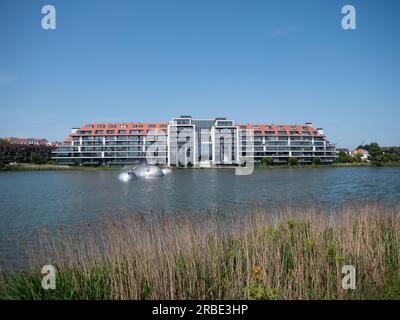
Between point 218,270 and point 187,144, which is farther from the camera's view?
point 187,144

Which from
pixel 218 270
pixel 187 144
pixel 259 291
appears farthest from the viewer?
pixel 187 144

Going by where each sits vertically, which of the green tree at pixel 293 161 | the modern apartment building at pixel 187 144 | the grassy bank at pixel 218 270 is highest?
the modern apartment building at pixel 187 144

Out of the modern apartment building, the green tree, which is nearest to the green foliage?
the modern apartment building

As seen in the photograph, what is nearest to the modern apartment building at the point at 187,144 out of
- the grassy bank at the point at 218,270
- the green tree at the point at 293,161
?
the green tree at the point at 293,161

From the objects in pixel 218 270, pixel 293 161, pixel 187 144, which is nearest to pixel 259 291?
pixel 218 270

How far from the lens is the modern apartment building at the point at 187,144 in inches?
4469

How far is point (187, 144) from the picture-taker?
11450cm

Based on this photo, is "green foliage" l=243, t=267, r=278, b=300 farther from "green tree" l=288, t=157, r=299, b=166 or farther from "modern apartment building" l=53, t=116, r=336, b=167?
"green tree" l=288, t=157, r=299, b=166

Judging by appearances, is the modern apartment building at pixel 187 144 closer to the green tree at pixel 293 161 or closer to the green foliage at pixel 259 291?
the green tree at pixel 293 161

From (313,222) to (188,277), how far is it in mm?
4864

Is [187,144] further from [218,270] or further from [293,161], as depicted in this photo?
[218,270]

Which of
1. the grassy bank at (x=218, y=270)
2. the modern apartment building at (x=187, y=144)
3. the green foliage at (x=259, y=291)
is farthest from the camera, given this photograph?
the modern apartment building at (x=187, y=144)
